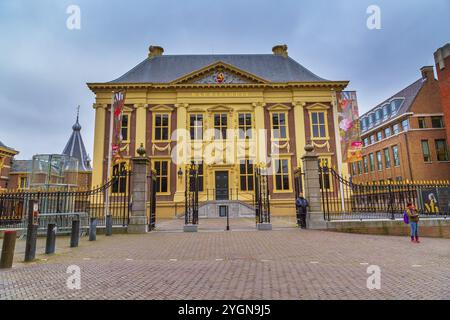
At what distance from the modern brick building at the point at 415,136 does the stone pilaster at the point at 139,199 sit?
33.5 metres

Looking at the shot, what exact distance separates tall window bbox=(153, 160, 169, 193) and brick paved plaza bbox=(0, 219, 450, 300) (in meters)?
16.6

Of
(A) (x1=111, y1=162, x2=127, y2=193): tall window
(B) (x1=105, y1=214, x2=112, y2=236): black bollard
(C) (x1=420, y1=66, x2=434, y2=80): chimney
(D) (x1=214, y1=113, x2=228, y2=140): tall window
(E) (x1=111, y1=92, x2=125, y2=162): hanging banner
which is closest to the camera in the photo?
(B) (x1=105, y1=214, x2=112, y2=236): black bollard

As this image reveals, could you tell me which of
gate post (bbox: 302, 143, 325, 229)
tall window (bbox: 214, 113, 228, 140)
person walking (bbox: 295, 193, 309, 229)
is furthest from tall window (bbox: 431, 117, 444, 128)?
person walking (bbox: 295, 193, 309, 229)

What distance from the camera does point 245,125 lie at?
27.6 m

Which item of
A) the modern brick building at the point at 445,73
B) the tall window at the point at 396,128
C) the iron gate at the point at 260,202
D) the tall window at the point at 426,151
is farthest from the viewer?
the tall window at the point at 396,128

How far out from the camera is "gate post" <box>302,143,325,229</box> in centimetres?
1339

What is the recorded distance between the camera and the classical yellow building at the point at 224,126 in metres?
26.5

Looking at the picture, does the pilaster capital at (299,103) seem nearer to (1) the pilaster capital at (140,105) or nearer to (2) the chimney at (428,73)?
(1) the pilaster capital at (140,105)

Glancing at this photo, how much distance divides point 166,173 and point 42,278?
21156 mm

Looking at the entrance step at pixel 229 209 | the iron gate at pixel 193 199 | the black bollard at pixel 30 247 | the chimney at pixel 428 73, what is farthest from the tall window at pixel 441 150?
the black bollard at pixel 30 247

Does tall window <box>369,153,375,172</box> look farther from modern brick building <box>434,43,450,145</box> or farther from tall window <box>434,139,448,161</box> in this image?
modern brick building <box>434,43,450,145</box>

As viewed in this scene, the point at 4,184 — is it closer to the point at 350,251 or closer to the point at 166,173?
the point at 166,173

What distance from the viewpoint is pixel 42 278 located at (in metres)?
5.38
